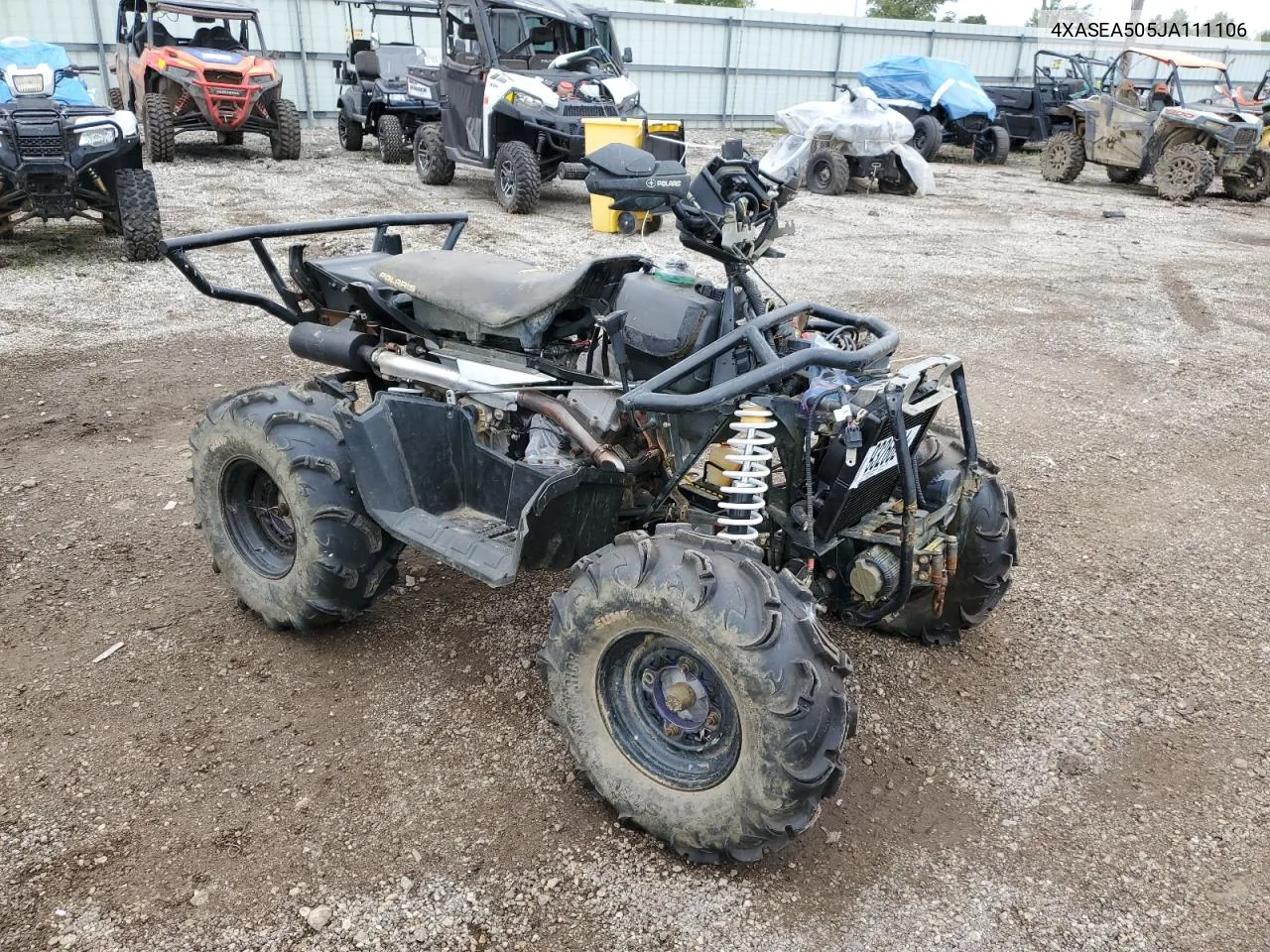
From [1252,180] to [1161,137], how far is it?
153 cm

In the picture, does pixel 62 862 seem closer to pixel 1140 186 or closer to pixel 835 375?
pixel 835 375

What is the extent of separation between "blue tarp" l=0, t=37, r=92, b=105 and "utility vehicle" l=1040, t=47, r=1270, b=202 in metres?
14.9

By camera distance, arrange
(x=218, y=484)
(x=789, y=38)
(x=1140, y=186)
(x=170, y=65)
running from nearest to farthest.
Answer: (x=218, y=484)
(x=170, y=65)
(x=1140, y=186)
(x=789, y=38)

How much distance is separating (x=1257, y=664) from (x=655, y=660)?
2.47 meters

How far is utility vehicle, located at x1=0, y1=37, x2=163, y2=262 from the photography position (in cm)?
793

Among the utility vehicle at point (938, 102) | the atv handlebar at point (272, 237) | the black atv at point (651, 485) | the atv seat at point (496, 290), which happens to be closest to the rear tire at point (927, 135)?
the utility vehicle at point (938, 102)

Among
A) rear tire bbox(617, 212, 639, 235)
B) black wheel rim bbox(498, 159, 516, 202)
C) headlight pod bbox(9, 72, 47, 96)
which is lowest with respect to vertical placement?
black wheel rim bbox(498, 159, 516, 202)

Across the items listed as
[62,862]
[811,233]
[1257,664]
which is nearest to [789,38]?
[811,233]

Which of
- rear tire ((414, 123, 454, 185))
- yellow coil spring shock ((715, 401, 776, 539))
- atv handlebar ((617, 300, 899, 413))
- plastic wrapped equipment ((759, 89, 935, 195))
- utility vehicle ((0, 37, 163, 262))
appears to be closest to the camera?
atv handlebar ((617, 300, 899, 413))

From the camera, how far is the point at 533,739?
10.3 feet

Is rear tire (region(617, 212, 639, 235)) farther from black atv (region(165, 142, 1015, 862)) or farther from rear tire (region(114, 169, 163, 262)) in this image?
rear tire (region(114, 169, 163, 262))

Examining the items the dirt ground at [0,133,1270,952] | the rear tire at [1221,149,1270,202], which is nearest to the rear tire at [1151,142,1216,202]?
the rear tire at [1221,149,1270,202]

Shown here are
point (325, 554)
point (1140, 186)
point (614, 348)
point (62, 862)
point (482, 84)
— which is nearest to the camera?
point (62, 862)

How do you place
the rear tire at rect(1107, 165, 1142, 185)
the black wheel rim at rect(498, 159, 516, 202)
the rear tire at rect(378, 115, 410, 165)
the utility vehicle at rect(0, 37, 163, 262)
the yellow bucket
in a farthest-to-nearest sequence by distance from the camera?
the rear tire at rect(1107, 165, 1142, 185)
the rear tire at rect(378, 115, 410, 165)
the black wheel rim at rect(498, 159, 516, 202)
the yellow bucket
the utility vehicle at rect(0, 37, 163, 262)
